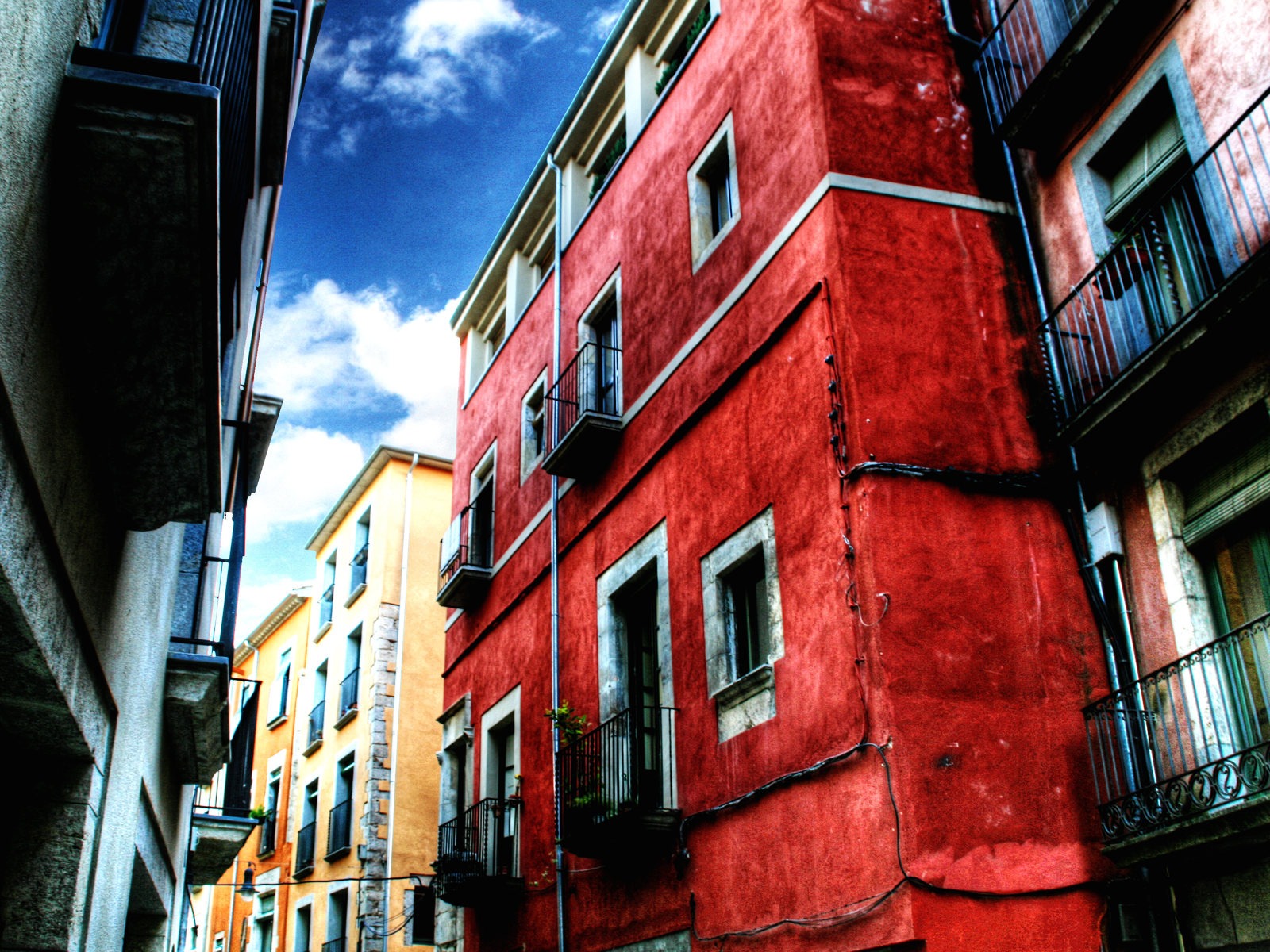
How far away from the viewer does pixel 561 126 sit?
16.2m

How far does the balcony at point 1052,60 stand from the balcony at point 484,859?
346 inches

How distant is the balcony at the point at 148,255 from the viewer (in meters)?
3.05

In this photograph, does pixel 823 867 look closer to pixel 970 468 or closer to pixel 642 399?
pixel 970 468

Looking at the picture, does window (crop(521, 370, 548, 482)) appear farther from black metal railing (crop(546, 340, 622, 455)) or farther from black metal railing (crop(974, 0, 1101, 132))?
black metal railing (crop(974, 0, 1101, 132))

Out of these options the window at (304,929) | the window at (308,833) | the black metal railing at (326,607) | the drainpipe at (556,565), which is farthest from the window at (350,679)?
the drainpipe at (556,565)

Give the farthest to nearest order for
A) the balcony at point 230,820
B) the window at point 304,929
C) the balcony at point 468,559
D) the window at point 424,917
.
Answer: the window at point 304,929
the balcony at point 468,559
the window at point 424,917
the balcony at point 230,820

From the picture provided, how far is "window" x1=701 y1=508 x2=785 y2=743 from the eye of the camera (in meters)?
9.00

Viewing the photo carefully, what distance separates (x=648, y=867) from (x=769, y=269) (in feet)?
17.3

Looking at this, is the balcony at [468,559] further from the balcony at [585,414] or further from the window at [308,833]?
the window at [308,833]

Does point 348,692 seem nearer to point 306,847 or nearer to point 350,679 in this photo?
point 350,679

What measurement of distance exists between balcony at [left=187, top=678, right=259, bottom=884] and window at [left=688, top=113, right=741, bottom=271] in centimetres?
585

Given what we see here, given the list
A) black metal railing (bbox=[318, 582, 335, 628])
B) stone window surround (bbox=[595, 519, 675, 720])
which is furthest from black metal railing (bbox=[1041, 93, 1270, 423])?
black metal railing (bbox=[318, 582, 335, 628])

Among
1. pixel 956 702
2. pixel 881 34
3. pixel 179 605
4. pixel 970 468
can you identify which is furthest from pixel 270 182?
pixel 956 702

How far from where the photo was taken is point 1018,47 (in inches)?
399
